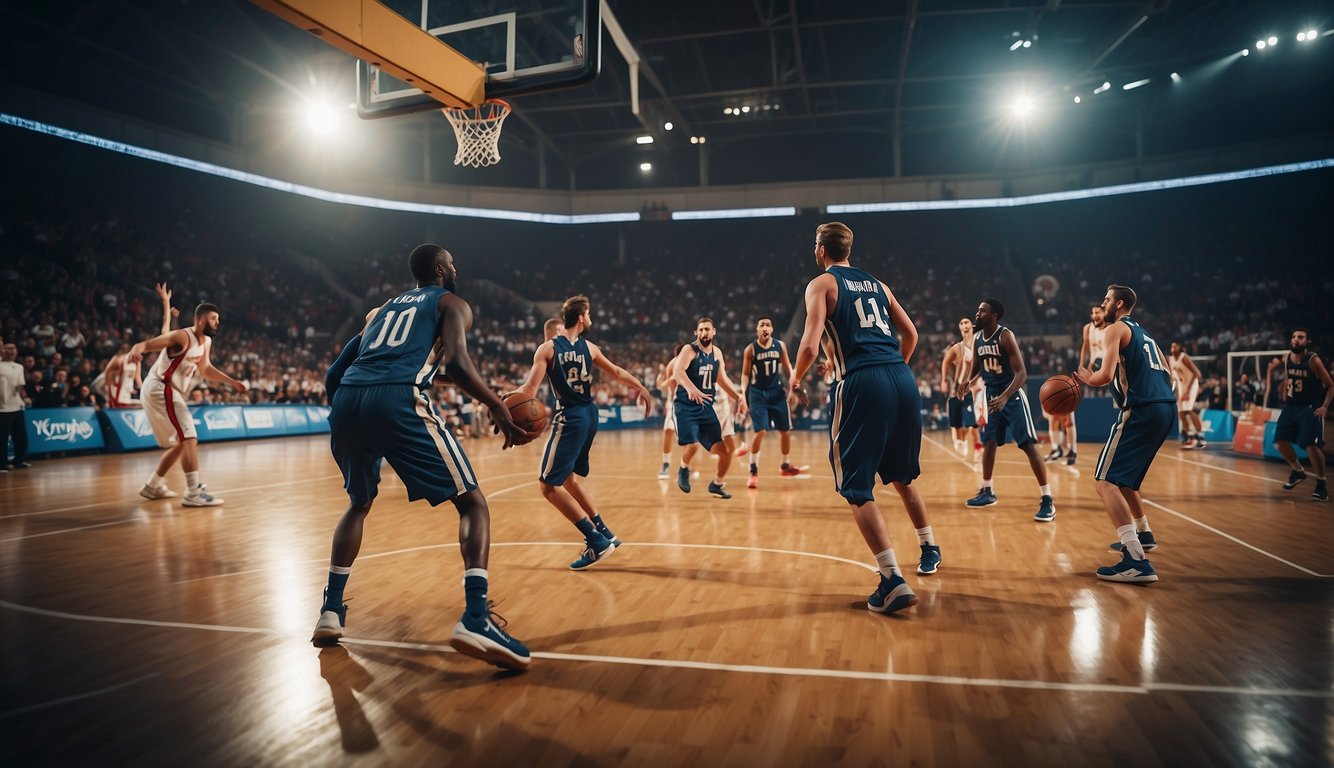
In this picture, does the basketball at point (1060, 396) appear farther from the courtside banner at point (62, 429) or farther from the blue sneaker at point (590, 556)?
the courtside banner at point (62, 429)

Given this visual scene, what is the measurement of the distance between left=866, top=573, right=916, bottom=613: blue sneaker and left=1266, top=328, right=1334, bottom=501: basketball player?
7.14m

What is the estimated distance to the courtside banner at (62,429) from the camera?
13.6 metres

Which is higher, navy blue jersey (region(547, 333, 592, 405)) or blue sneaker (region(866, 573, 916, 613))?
navy blue jersey (region(547, 333, 592, 405))

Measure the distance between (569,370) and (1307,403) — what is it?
866 centimetres

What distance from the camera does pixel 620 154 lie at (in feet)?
108

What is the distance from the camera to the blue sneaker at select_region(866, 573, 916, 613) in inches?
160

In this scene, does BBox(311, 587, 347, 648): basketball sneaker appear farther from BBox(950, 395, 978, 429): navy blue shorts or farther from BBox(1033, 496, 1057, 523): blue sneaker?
BBox(950, 395, 978, 429): navy blue shorts

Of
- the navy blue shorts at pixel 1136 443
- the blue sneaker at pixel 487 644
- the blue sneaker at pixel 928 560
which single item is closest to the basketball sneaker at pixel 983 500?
the navy blue shorts at pixel 1136 443

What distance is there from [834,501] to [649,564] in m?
3.56

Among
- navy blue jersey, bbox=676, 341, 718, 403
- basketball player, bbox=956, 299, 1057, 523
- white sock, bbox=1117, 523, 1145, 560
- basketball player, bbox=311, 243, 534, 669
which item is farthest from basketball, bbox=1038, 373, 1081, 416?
basketball player, bbox=311, 243, 534, 669

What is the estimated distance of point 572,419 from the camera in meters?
5.54

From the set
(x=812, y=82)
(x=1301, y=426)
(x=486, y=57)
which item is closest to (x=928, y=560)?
(x=1301, y=426)

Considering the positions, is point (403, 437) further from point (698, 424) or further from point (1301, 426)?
point (1301, 426)

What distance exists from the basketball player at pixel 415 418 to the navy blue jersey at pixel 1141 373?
13.9ft
